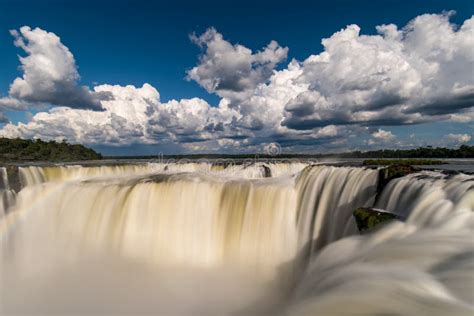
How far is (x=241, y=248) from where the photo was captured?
14.2 meters

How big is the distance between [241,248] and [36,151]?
69.9 m

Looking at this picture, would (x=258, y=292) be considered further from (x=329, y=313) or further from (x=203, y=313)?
(x=329, y=313)

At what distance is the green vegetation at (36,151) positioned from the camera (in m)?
62.7

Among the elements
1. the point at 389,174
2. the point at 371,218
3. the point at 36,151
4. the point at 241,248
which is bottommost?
the point at 241,248

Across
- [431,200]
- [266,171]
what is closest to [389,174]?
[431,200]

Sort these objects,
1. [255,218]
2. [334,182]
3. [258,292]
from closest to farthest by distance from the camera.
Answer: [258,292]
[334,182]
[255,218]

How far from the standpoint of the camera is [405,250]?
233 inches

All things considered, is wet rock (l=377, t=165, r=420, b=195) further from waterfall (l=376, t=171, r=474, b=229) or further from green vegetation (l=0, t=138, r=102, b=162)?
green vegetation (l=0, t=138, r=102, b=162)

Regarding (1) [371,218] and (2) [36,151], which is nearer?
(1) [371,218]

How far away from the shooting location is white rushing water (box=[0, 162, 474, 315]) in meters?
5.15

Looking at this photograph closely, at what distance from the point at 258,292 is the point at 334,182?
6.02 meters

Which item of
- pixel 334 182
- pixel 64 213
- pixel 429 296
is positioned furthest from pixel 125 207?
pixel 429 296

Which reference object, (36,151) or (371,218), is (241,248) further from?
(36,151)

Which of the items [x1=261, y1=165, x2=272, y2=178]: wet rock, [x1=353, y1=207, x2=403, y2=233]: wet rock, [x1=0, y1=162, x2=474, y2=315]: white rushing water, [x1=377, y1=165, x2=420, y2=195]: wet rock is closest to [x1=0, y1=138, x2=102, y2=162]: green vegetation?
[x1=0, y1=162, x2=474, y2=315]: white rushing water
